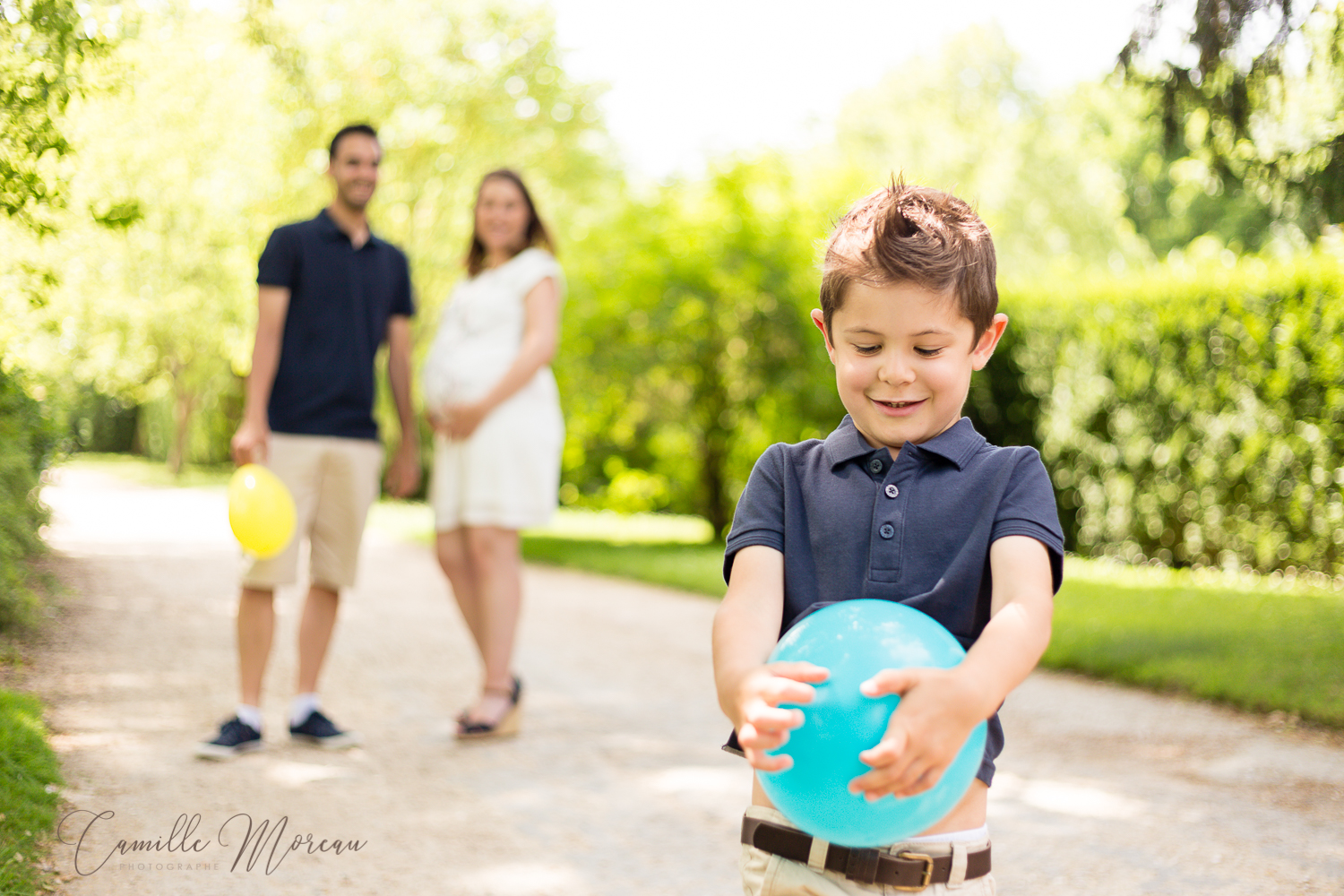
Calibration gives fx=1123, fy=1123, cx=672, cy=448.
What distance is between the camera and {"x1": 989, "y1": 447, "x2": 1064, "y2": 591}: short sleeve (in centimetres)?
169

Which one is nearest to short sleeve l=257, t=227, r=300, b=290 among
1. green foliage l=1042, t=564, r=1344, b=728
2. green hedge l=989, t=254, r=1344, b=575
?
green foliage l=1042, t=564, r=1344, b=728

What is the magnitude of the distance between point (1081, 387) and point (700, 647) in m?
7.03

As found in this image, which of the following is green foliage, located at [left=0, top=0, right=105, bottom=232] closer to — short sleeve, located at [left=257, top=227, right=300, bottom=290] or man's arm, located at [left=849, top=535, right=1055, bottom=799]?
short sleeve, located at [left=257, top=227, right=300, bottom=290]

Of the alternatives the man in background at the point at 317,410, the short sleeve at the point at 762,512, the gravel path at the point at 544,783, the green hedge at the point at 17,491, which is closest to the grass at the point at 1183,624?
the gravel path at the point at 544,783

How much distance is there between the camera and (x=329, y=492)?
4.70m

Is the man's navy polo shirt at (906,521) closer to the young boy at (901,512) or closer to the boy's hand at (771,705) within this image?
the young boy at (901,512)

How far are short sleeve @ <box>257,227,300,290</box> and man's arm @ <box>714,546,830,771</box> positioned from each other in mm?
3278

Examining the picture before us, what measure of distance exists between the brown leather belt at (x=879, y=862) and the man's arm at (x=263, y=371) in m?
3.31

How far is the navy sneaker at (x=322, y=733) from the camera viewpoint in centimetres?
452

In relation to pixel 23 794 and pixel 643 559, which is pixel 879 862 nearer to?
pixel 23 794

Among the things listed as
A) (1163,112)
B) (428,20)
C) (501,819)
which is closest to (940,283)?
(501,819)

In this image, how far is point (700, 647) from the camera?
7359 millimetres

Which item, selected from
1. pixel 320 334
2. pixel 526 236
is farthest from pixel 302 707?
pixel 526 236

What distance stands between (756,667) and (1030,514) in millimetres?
481
